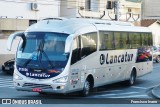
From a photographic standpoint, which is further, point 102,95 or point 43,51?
point 102,95

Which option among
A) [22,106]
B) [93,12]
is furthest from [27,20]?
[22,106]

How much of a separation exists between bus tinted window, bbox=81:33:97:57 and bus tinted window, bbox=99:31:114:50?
681 mm

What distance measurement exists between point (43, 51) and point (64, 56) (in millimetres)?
807

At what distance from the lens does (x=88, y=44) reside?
754 inches

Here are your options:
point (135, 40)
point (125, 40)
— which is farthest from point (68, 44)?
point (135, 40)

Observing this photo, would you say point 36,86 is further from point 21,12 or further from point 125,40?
point 21,12

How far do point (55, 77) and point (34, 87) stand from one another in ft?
2.77

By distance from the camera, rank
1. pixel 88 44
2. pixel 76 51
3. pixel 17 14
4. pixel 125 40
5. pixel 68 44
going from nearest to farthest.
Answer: pixel 68 44 → pixel 76 51 → pixel 88 44 → pixel 125 40 → pixel 17 14

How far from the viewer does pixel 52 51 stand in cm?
1770

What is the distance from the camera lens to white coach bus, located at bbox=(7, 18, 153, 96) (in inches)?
687

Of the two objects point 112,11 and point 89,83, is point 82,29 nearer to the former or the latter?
point 89,83

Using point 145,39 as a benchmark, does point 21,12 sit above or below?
above

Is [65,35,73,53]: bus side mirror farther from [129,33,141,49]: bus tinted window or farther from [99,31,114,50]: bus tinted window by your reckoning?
[129,33,141,49]: bus tinted window

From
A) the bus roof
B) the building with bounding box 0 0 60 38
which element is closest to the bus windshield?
the bus roof
